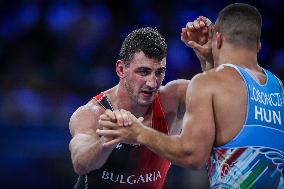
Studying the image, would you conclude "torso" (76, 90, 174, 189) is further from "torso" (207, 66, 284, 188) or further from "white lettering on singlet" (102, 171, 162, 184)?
"torso" (207, 66, 284, 188)

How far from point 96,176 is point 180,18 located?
565 cm

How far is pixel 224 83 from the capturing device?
3.70 meters

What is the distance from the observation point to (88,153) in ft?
13.8

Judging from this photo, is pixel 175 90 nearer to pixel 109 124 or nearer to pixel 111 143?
pixel 111 143

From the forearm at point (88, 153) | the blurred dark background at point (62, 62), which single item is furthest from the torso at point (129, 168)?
the blurred dark background at point (62, 62)

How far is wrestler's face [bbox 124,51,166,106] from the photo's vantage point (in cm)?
477

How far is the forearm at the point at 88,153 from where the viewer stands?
4094mm

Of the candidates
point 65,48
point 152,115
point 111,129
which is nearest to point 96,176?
point 152,115

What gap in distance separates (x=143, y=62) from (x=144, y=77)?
12cm

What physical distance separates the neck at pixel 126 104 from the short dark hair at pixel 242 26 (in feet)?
4.44

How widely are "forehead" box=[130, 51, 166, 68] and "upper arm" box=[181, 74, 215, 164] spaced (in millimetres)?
1155

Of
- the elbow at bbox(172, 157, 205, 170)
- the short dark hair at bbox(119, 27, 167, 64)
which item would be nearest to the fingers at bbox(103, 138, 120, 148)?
the elbow at bbox(172, 157, 205, 170)

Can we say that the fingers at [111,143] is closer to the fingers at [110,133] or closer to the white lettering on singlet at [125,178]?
the fingers at [110,133]

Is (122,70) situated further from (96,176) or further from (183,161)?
(183,161)
